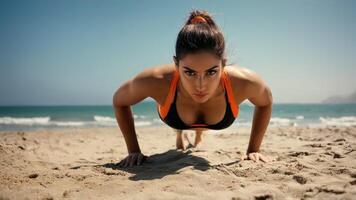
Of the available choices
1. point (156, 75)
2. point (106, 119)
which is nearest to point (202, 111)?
point (156, 75)

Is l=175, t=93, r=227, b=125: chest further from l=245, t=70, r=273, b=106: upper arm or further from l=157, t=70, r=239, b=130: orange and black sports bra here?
l=245, t=70, r=273, b=106: upper arm

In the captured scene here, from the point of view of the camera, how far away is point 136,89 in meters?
3.18

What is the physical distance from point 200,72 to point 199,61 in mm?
98

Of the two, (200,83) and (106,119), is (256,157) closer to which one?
(200,83)

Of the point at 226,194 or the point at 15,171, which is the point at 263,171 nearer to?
the point at 226,194

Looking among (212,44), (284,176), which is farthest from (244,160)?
(212,44)

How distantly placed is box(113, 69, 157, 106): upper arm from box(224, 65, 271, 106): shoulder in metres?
0.83

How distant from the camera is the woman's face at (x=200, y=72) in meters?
2.67

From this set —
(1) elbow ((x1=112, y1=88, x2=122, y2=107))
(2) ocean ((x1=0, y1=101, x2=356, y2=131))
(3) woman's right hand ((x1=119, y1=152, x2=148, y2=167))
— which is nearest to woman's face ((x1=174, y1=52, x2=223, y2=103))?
(1) elbow ((x1=112, y1=88, x2=122, y2=107))

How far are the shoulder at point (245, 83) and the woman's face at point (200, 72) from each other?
45 centimetres

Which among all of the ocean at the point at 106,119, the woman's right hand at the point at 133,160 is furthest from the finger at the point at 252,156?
the ocean at the point at 106,119

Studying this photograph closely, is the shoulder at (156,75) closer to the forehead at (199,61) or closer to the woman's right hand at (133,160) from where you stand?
the forehead at (199,61)

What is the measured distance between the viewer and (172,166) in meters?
3.01

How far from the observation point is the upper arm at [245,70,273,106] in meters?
3.24
